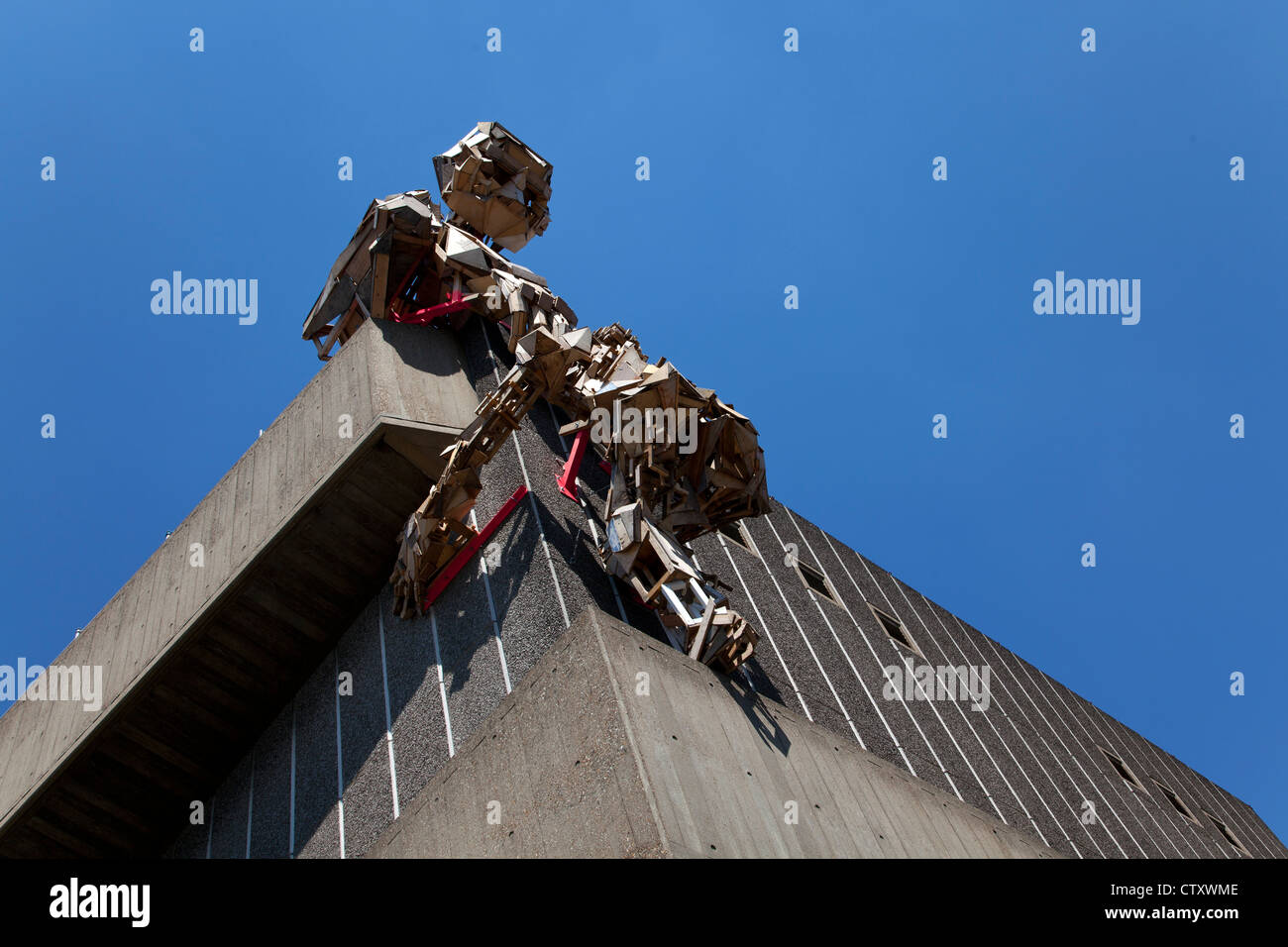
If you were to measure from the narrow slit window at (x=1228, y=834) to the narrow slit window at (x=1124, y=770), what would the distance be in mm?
2841

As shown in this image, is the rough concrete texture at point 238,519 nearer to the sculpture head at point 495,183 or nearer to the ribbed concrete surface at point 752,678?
the ribbed concrete surface at point 752,678

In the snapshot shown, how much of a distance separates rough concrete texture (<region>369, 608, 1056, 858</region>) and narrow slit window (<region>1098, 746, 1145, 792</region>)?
434 inches

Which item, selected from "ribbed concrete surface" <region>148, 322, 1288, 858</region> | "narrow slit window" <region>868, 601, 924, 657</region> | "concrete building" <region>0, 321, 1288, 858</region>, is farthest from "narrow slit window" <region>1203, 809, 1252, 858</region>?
"narrow slit window" <region>868, 601, 924, 657</region>

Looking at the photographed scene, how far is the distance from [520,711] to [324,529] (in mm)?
3938

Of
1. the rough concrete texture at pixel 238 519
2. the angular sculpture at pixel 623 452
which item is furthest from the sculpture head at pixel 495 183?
the rough concrete texture at pixel 238 519

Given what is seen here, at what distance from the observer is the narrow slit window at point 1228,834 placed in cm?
2152

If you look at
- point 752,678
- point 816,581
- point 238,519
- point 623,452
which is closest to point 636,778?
point 623,452

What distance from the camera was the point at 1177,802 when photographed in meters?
20.9

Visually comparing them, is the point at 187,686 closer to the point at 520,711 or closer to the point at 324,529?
the point at 324,529

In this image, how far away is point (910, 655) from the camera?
16.4 metres

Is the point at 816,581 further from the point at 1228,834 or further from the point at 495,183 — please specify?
the point at 1228,834

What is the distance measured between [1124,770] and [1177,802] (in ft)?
5.84
